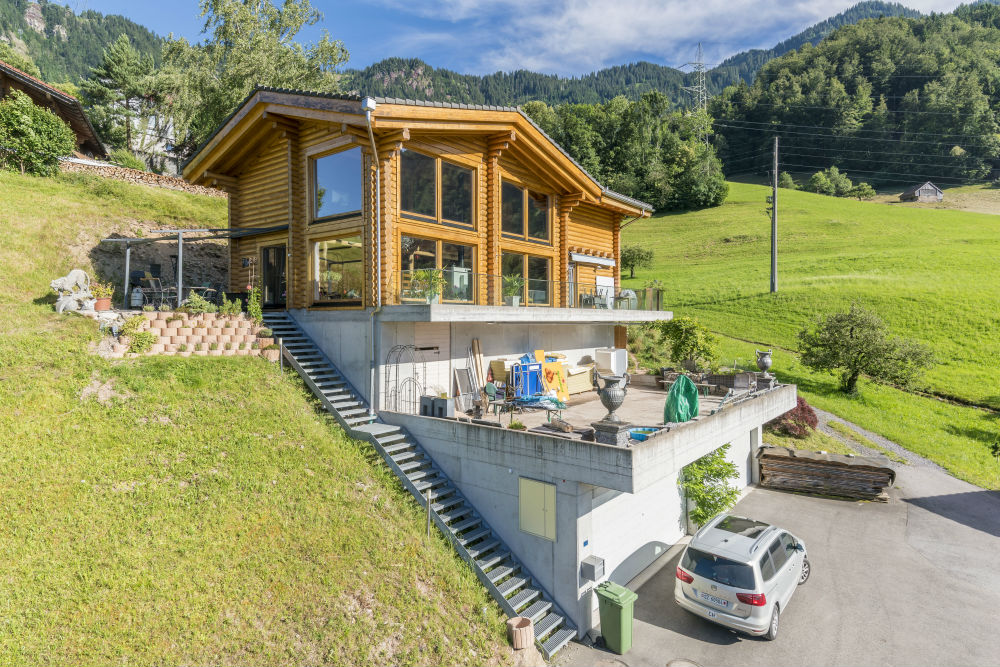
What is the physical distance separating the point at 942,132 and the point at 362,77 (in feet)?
477

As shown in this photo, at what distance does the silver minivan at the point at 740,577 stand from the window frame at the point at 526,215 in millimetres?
11305

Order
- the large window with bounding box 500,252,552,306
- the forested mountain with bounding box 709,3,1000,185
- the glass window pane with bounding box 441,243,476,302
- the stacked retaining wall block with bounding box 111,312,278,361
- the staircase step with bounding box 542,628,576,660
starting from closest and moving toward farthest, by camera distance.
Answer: the staircase step with bounding box 542,628,576,660, the stacked retaining wall block with bounding box 111,312,278,361, the glass window pane with bounding box 441,243,476,302, the large window with bounding box 500,252,552,306, the forested mountain with bounding box 709,3,1000,185

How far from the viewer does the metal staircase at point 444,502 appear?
938 centimetres

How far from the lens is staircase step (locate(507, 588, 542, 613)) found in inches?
368

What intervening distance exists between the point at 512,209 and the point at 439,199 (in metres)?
3.61

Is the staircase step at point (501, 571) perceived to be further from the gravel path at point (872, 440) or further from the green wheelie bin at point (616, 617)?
the gravel path at point (872, 440)

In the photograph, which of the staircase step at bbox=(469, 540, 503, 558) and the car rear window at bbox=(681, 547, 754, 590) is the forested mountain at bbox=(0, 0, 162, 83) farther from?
the car rear window at bbox=(681, 547, 754, 590)

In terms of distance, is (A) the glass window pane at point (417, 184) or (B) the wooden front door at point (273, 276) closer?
(A) the glass window pane at point (417, 184)

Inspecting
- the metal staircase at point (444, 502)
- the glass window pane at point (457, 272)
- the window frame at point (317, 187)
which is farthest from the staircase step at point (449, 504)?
the window frame at point (317, 187)

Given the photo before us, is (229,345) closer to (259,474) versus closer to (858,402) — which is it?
(259,474)

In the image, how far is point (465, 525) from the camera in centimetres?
1058

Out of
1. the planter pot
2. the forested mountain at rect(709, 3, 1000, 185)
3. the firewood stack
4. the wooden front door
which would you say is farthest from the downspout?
the forested mountain at rect(709, 3, 1000, 185)

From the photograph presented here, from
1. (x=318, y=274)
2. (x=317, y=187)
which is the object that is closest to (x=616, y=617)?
(x=318, y=274)

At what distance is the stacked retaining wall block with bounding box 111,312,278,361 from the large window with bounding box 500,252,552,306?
741 cm
